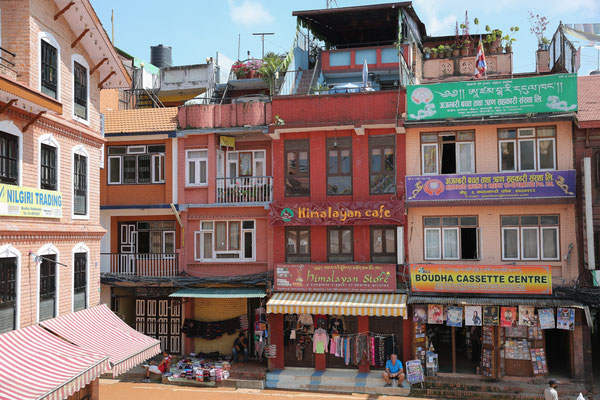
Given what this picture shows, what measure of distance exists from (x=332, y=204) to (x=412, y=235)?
3063mm

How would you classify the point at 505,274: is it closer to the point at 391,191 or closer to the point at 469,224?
the point at 469,224

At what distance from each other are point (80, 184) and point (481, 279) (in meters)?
13.2

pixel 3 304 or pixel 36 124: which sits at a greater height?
pixel 36 124

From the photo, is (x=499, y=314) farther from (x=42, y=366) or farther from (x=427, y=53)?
(x=427, y=53)

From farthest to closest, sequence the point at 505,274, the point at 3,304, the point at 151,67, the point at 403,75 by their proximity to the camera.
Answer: the point at 151,67, the point at 403,75, the point at 505,274, the point at 3,304

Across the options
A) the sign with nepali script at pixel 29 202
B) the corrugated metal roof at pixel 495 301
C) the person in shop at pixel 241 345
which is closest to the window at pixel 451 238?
the corrugated metal roof at pixel 495 301

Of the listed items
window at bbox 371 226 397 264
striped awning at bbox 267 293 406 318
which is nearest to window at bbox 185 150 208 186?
striped awning at bbox 267 293 406 318

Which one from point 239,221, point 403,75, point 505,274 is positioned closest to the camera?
point 505,274

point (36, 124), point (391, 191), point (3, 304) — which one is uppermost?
point (36, 124)

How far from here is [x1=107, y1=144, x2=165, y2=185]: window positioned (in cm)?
2338

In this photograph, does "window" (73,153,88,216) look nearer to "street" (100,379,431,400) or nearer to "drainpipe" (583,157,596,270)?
"street" (100,379,431,400)

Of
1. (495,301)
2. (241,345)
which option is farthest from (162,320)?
(495,301)

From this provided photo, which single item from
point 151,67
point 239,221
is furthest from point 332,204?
point 151,67

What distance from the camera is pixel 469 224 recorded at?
2033cm
